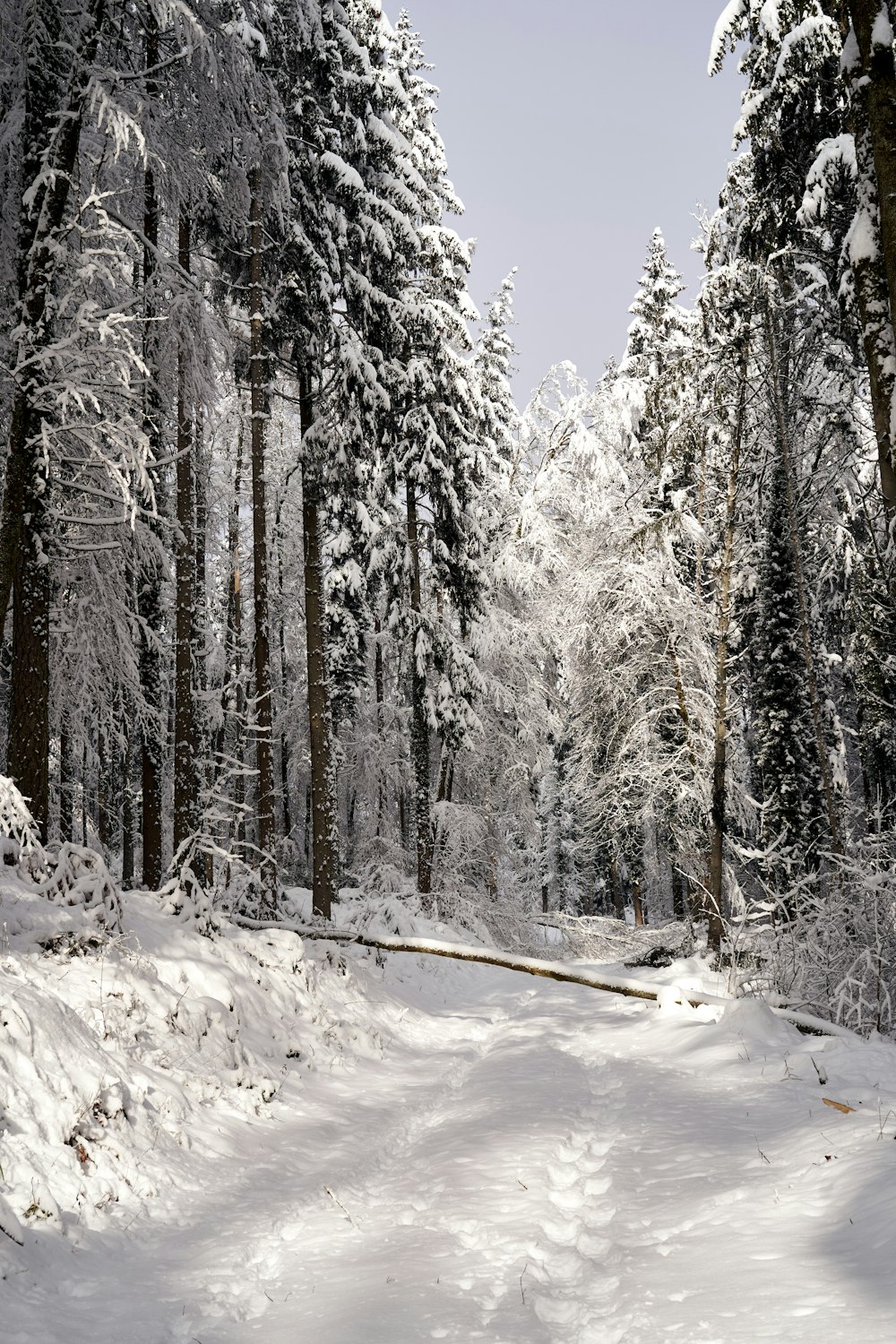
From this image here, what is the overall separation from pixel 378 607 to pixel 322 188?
1419 cm

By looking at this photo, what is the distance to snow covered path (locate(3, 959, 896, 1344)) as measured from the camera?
9.93 ft

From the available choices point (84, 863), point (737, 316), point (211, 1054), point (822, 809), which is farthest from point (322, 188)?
point (822, 809)

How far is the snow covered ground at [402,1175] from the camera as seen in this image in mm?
3129

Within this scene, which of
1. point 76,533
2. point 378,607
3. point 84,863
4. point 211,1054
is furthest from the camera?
point 378,607

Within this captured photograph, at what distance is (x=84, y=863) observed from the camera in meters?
7.05

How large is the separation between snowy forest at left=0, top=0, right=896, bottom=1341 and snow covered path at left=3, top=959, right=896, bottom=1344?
376 mm

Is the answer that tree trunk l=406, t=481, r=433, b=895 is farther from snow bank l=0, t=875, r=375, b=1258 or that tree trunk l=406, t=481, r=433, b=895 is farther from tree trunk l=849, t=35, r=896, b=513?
tree trunk l=849, t=35, r=896, b=513

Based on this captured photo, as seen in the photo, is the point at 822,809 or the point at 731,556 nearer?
the point at 731,556

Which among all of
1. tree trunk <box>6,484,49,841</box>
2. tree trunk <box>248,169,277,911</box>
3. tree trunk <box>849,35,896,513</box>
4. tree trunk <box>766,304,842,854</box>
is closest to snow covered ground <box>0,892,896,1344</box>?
tree trunk <box>6,484,49,841</box>

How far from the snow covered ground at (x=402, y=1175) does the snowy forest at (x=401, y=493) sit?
8.9 inches

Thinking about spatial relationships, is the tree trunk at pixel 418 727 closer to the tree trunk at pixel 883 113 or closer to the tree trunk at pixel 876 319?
the tree trunk at pixel 876 319

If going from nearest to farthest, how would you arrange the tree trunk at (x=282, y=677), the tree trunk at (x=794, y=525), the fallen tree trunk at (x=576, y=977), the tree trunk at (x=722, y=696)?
the fallen tree trunk at (x=576, y=977) → the tree trunk at (x=794, y=525) → the tree trunk at (x=722, y=696) → the tree trunk at (x=282, y=677)

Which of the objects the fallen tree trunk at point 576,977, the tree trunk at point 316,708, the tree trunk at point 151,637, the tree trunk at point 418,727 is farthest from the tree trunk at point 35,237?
the tree trunk at point 418,727

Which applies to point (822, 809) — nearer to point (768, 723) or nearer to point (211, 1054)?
point (768, 723)
